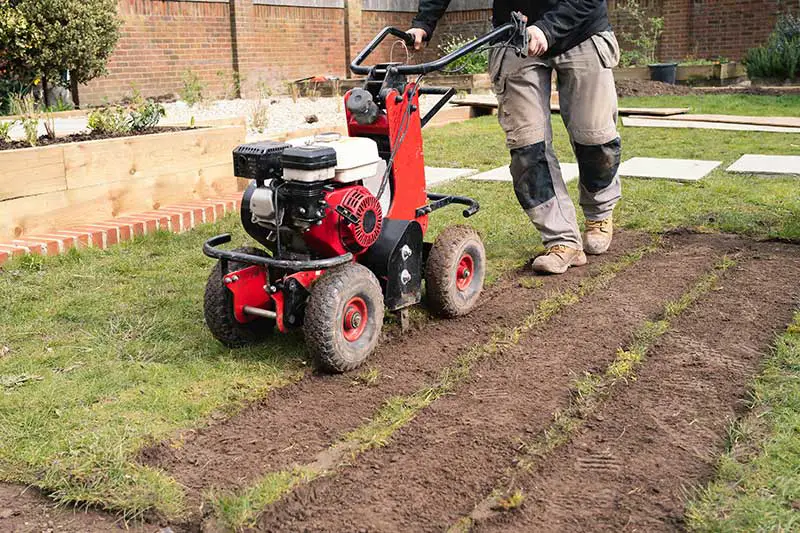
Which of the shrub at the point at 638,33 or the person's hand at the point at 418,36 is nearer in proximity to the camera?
the person's hand at the point at 418,36

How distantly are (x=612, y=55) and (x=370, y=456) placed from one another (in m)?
2.80

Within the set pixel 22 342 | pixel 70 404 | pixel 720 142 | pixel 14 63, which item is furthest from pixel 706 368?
pixel 14 63

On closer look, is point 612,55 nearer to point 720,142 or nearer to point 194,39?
point 720,142

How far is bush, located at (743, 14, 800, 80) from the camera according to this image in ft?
47.4

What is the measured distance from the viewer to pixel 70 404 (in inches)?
115

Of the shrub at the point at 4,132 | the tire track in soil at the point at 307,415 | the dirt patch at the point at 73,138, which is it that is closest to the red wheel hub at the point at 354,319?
the tire track in soil at the point at 307,415

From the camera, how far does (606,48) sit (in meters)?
4.47

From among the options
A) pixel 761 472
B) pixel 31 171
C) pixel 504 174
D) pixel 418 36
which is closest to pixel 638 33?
pixel 504 174

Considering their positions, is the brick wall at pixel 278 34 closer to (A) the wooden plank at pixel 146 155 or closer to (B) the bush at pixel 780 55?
(B) the bush at pixel 780 55

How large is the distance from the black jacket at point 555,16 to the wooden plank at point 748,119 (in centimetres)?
567

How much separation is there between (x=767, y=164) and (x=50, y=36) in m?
7.19

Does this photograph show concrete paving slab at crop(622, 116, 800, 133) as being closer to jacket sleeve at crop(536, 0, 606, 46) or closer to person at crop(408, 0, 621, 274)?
person at crop(408, 0, 621, 274)

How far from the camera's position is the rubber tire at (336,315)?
3088mm

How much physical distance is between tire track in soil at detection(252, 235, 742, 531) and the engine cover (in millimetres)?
669
